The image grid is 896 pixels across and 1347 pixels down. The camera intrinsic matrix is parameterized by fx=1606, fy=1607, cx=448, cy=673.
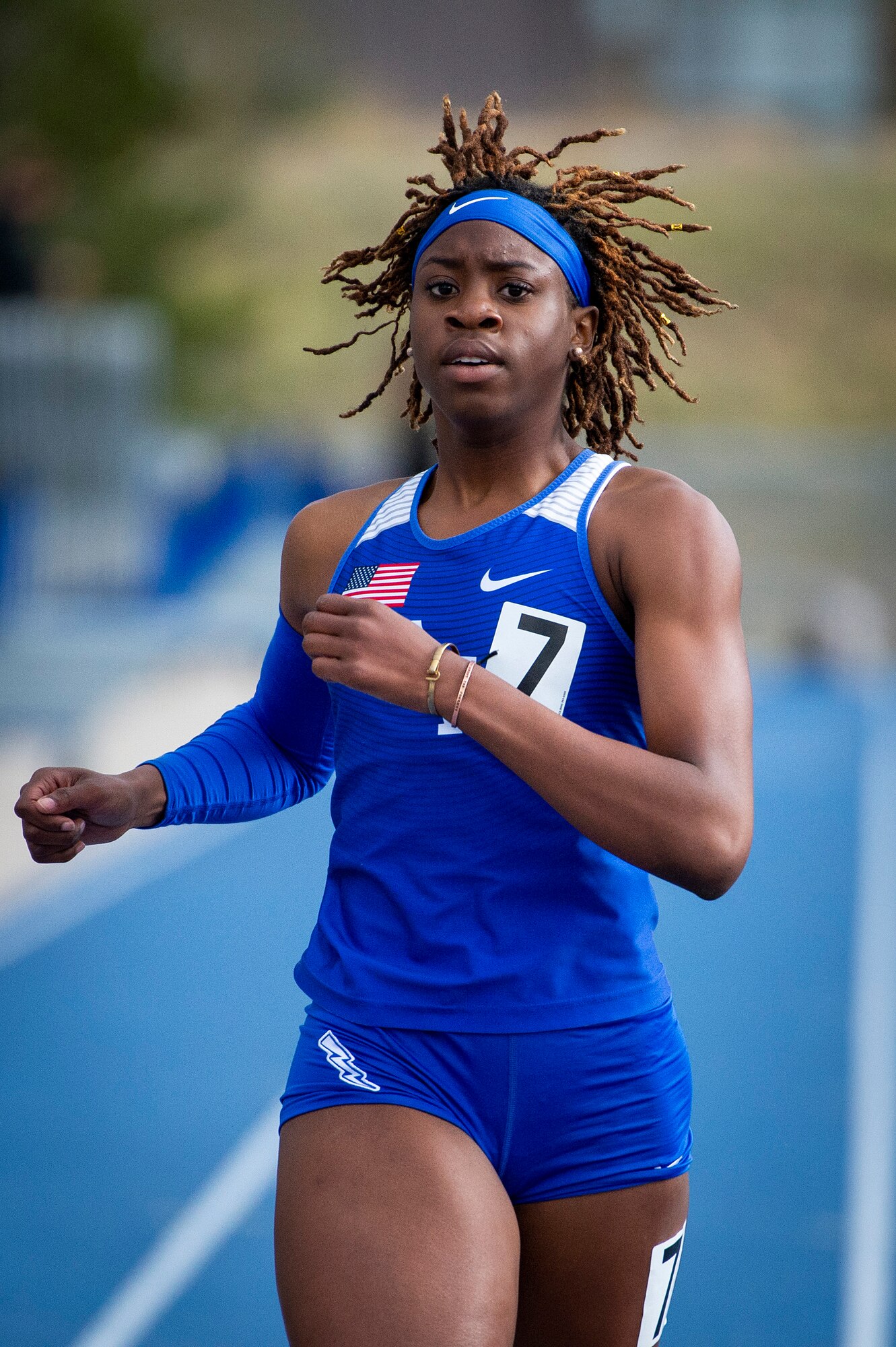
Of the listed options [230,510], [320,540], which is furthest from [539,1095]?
[230,510]

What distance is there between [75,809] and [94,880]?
556cm

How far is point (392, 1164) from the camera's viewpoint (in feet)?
6.79

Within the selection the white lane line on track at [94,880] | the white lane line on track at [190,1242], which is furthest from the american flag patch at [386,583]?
the white lane line on track at [94,880]

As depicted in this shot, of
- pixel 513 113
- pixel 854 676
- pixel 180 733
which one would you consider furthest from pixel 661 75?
pixel 180 733

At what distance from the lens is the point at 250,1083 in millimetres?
5188

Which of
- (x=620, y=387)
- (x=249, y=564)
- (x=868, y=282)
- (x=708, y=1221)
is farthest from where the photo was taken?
(x=868, y=282)

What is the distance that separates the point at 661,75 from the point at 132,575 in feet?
74.8

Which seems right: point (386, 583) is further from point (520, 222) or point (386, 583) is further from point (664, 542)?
point (520, 222)

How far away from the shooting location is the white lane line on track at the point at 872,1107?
3875 mm

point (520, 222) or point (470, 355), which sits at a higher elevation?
point (520, 222)

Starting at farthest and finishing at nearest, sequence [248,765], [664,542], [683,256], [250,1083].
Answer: [683,256]
[250,1083]
[248,765]
[664,542]

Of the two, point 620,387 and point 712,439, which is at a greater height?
point 620,387

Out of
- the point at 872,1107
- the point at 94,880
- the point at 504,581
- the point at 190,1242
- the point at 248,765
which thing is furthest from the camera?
the point at 94,880

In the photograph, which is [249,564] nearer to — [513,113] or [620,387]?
[620,387]
